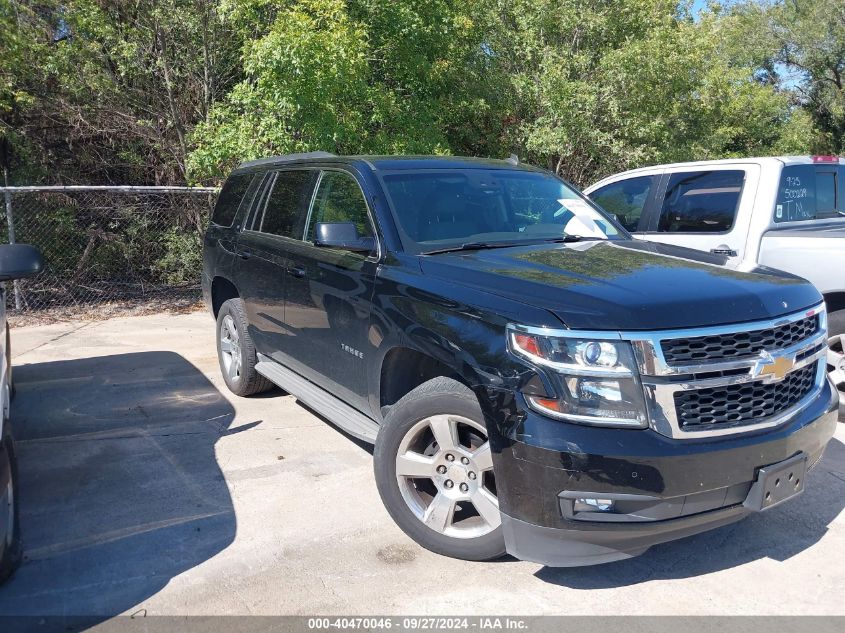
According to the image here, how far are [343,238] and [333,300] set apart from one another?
1.54 ft

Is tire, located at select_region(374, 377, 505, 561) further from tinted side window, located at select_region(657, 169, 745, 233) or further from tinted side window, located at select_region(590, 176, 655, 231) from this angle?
tinted side window, located at select_region(590, 176, 655, 231)

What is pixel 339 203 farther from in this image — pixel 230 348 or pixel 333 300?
pixel 230 348

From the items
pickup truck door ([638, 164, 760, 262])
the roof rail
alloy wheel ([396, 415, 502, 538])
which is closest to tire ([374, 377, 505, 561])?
alloy wheel ([396, 415, 502, 538])

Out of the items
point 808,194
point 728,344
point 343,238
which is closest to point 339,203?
point 343,238

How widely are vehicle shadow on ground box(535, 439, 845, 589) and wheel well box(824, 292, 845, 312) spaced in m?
1.71

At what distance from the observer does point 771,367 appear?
3.13 meters

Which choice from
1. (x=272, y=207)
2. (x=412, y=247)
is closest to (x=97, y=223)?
(x=272, y=207)

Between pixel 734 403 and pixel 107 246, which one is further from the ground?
pixel 734 403

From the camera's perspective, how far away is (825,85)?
83.2ft

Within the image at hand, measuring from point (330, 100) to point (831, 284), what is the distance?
19.9 ft

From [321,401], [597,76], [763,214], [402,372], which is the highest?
[597,76]

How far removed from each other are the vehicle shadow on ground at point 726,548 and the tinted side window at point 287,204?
9.54 ft

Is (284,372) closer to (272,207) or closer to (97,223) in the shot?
(272,207)

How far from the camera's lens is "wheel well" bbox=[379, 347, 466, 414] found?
3.83 m
